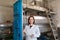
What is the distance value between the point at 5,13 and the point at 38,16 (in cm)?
120

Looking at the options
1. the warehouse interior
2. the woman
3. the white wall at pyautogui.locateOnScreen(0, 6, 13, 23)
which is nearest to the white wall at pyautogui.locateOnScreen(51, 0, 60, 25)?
the warehouse interior

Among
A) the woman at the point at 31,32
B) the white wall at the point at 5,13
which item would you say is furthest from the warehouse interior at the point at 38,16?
the woman at the point at 31,32

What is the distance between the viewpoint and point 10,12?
16.8ft

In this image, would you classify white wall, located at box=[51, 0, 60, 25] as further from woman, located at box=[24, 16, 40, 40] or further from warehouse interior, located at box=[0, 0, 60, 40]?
woman, located at box=[24, 16, 40, 40]

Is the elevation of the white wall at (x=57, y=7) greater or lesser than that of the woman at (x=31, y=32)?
greater

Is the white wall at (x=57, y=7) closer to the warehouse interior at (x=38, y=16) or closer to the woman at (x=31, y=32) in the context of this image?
the warehouse interior at (x=38, y=16)

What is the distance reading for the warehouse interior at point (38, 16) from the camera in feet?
15.8

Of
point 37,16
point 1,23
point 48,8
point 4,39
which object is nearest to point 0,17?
point 1,23

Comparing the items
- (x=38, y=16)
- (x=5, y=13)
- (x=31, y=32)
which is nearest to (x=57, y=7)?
(x=38, y=16)

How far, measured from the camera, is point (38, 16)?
5.00 metres

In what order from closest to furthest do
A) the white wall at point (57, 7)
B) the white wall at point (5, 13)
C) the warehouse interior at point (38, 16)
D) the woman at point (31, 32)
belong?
the woman at point (31, 32) → the warehouse interior at point (38, 16) → the white wall at point (5, 13) → the white wall at point (57, 7)

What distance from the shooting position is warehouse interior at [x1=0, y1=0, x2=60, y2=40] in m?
4.80

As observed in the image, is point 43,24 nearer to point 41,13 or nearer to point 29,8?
point 41,13

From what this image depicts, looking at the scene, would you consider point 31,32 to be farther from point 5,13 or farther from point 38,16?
point 5,13
